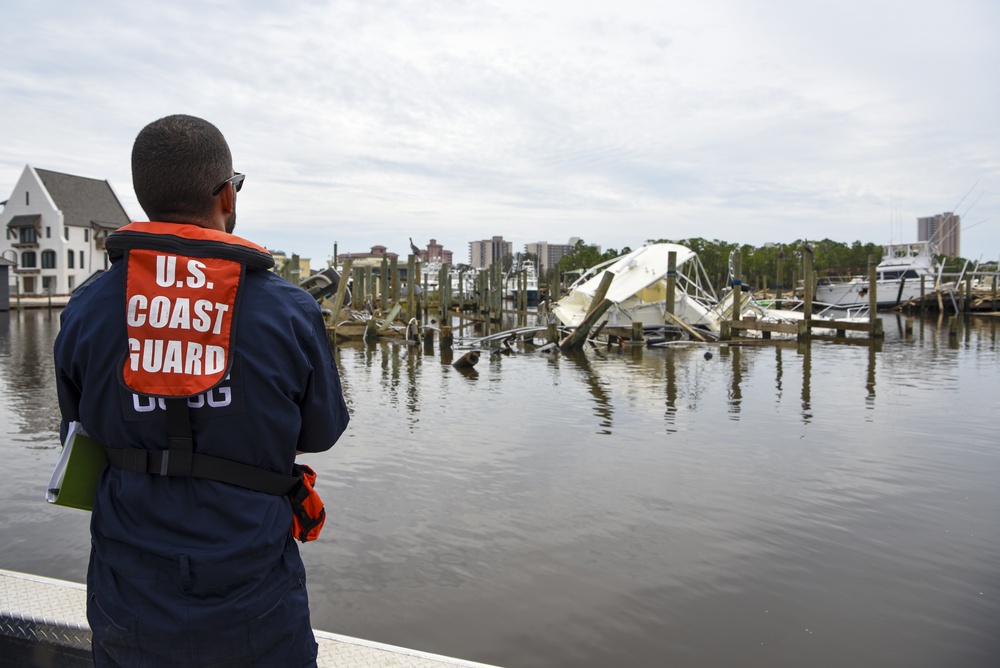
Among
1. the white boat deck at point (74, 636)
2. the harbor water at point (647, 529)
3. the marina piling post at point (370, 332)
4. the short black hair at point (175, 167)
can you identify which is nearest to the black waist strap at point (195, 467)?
the short black hair at point (175, 167)

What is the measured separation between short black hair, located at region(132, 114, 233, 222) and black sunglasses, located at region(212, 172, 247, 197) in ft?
0.05

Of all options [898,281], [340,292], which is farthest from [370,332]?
[898,281]

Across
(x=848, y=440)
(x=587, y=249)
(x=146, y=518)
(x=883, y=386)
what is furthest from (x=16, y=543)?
(x=587, y=249)

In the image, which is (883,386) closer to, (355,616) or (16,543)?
(355,616)

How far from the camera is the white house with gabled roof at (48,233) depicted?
203ft

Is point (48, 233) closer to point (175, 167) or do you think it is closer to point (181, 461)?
point (175, 167)

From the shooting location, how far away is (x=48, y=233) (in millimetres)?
62156

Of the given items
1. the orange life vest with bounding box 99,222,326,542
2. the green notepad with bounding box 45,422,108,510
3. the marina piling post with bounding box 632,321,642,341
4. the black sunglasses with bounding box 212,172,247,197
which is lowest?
the marina piling post with bounding box 632,321,642,341

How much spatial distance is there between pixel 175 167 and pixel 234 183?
0.19 m

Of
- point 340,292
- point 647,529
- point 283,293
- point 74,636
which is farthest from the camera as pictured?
point 340,292

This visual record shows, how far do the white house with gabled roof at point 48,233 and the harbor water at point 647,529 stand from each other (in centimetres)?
5653

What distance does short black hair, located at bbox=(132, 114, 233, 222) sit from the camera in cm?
206

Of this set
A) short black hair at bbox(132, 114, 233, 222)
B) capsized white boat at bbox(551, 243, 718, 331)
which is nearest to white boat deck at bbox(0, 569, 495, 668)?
short black hair at bbox(132, 114, 233, 222)

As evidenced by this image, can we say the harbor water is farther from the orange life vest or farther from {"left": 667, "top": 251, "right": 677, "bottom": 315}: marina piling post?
{"left": 667, "top": 251, "right": 677, "bottom": 315}: marina piling post
